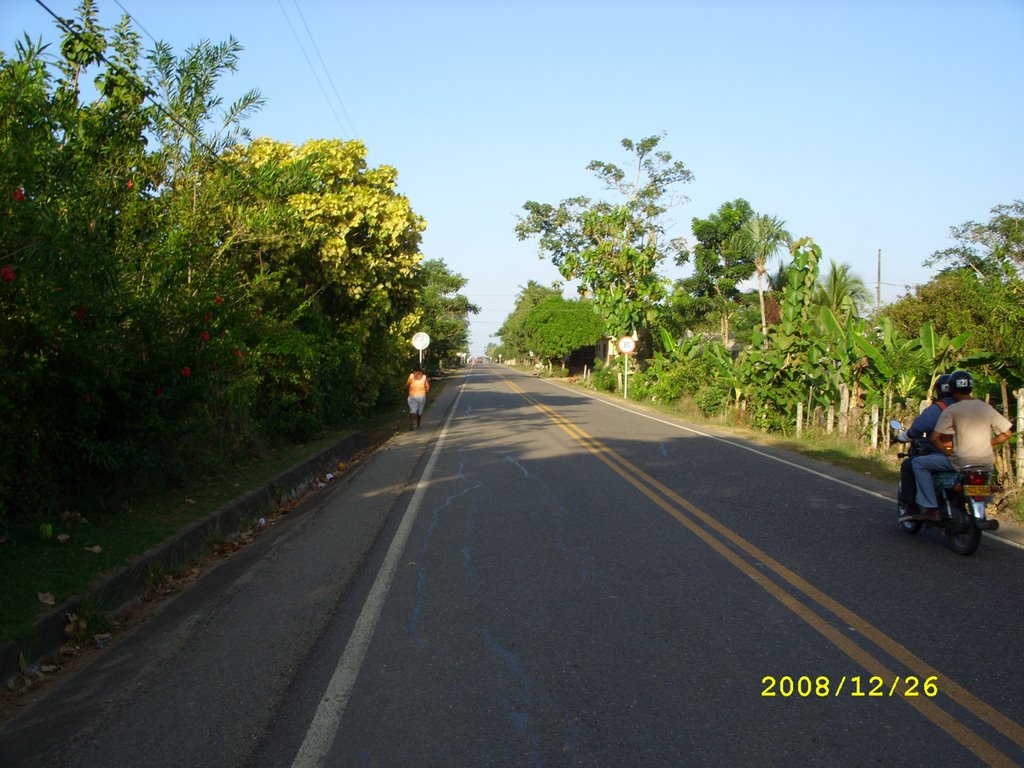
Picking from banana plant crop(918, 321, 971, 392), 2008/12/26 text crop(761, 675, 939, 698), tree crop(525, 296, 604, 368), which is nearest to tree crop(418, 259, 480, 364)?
tree crop(525, 296, 604, 368)

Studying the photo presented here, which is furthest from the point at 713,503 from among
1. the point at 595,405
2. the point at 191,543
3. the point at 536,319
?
the point at 536,319

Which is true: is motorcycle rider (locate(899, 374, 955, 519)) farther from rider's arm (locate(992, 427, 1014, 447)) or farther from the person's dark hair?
rider's arm (locate(992, 427, 1014, 447))

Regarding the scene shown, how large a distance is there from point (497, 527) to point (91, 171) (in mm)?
5234

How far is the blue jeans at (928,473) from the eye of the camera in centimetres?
773

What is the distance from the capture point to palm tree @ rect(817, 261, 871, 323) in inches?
1005

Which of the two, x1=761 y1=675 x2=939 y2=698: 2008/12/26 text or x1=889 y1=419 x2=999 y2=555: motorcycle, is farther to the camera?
x1=889 y1=419 x2=999 y2=555: motorcycle

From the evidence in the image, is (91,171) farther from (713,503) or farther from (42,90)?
(713,503)

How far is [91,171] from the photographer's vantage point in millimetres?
7754

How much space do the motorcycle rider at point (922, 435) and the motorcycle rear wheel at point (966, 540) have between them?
59 centimetres

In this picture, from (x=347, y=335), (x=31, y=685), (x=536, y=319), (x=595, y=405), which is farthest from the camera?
(x=536, y=319)

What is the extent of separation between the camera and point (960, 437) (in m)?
7.54

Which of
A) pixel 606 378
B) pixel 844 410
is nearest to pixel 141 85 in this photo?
pixel 844 410

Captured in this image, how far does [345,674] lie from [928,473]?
5760mm

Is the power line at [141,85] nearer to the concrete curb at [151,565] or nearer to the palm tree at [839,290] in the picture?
the concrete curb at [151,565]
